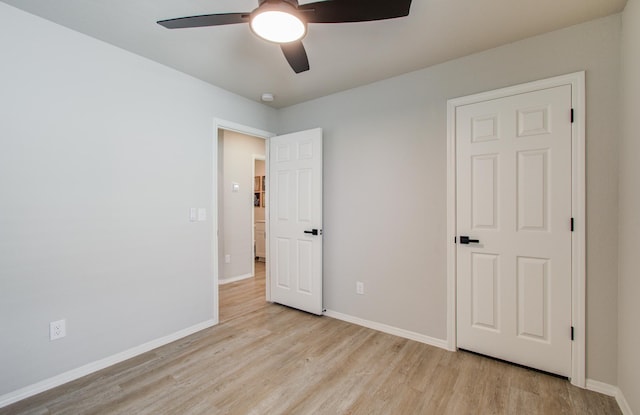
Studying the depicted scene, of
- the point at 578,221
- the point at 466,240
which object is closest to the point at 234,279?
the point at 466,240

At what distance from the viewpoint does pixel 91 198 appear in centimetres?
219

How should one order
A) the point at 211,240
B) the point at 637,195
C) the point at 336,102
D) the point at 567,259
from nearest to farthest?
the point at 637,195 < the point at 567,259 < the point at 211,240 < the point at 336,102

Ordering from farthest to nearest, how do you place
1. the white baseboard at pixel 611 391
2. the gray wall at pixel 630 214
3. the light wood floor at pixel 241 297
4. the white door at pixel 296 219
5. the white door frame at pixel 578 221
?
the light wood floor at pixel 241 297
the white door at pixel 296 219
the white door frame at pixel 578 221
the white baseboard at pixel 611 391
the gray wall at pixel 630 214

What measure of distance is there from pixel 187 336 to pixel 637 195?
3.52 meters

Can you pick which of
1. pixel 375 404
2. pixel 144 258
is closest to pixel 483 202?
pixel 375 404

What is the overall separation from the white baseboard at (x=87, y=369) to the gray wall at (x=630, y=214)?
3.28m

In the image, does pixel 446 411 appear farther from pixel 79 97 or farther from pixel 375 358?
pixel 79 97

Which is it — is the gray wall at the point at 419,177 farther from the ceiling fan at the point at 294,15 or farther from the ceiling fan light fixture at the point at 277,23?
the ceiling fan light fixture at the point at 277,23

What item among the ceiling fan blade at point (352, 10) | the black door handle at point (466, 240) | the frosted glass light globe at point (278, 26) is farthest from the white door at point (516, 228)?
the frosted glass light globe at point (278, 26)

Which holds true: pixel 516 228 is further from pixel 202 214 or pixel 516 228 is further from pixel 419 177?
pixel 202 214

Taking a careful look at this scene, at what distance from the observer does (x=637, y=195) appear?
63.7 inches

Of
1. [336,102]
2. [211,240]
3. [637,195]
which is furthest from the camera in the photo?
[336,102]

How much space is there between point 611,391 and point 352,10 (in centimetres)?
285

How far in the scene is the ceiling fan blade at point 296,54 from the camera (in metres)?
1.75
